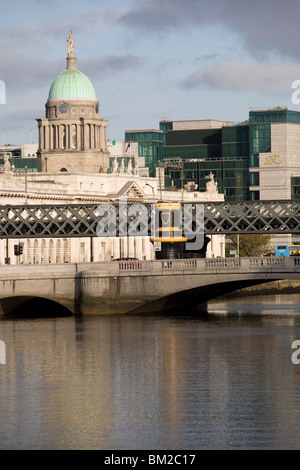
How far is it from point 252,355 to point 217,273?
3188 centimetres

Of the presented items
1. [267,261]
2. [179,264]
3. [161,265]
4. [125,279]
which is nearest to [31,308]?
[125,279]

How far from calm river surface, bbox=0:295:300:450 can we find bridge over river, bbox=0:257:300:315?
647 cm

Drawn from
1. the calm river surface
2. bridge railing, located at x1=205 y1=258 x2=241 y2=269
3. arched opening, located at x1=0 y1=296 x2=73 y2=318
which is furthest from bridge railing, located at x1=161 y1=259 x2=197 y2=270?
arched opening, located at x1=0 y1=296 x2=73 y2=318

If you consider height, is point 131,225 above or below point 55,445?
above

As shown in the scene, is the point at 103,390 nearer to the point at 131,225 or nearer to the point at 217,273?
the point at 217,273

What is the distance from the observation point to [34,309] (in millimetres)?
119875

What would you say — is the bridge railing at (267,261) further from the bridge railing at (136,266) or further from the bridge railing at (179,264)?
the bridge railing at (136,266)

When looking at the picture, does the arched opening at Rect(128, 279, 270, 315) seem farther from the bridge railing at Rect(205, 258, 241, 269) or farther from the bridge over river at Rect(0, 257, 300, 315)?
the bridge railing at Rect(205, 258, 241, 269)

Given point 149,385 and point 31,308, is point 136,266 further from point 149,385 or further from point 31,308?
point 149,385

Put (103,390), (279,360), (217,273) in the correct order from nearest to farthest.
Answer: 1. (103,390)
2. (279,360)
3. (217,273)

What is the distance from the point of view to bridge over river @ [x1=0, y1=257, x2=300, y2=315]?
111m

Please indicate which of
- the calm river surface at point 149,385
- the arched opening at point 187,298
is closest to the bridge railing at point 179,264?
the arched opening at point 187,298
